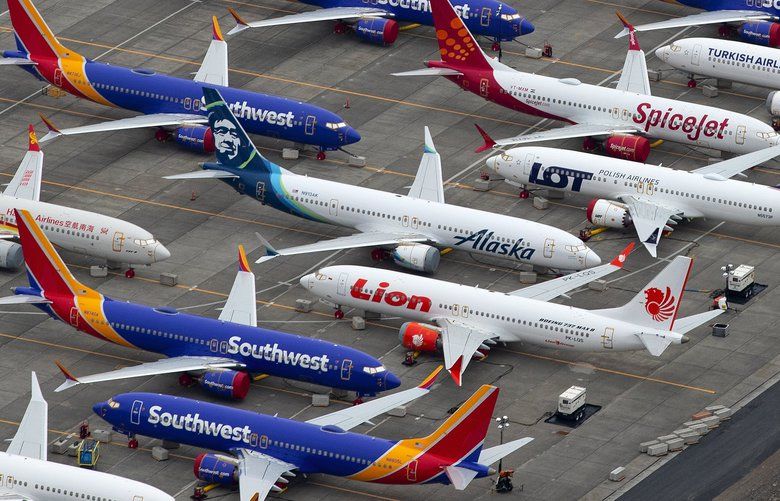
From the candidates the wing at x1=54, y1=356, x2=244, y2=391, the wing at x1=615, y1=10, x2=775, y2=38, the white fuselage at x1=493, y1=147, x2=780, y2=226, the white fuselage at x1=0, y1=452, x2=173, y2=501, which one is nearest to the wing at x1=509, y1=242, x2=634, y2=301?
the white fuselage at x1=493, y1=147, x2=780, y2=226

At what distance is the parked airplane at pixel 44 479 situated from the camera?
5182 inches

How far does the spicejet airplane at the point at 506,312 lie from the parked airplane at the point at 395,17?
38.1 m

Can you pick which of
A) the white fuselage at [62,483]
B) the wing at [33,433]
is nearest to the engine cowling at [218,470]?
the white fuselage at [62,483]

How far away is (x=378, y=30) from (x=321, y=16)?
471 centimetres

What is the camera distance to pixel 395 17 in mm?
194250

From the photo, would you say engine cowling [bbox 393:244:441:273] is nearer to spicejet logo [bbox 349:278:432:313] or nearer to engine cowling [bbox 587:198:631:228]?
spicejet logo [bbox 349:278:432:313]

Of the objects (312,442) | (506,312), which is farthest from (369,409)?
(506,312)

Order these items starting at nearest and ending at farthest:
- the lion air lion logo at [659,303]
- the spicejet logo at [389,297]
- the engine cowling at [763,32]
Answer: the lion air lion logo at [659,303] < the spicejet logo at [389,297] < the engine cowling at [763,32]

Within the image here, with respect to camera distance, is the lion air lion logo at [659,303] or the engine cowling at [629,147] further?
the engine cowling at [629,147]

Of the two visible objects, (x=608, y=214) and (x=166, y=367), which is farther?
(x=608, y=214)

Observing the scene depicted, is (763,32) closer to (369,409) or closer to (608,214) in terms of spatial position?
(608,214)

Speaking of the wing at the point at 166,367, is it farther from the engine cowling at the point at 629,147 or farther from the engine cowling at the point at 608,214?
the engine cowling at the point at 629,147

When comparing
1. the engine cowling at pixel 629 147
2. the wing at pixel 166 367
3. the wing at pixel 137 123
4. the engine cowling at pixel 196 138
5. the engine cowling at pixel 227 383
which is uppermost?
the engine cowling at pixel 629 147

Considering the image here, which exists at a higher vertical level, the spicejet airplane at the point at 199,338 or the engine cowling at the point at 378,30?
the engine cowling at the point at 378,30
